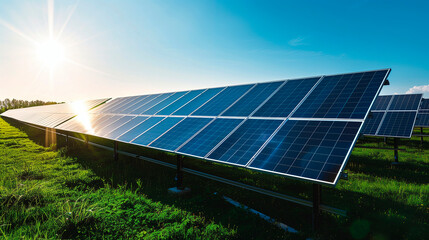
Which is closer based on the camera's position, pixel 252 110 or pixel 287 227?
pixel 287 227

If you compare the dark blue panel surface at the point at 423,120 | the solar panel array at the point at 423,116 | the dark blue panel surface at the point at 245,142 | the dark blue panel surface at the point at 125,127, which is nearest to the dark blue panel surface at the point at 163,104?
the dark blue panel surface at the point at 125,127

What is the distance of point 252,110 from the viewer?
28.6 ft

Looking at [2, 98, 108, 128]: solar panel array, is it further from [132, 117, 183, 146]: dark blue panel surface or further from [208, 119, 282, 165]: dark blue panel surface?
[208, 119, 282, 165]: dark blue panel surface

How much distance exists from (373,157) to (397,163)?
2180 mm

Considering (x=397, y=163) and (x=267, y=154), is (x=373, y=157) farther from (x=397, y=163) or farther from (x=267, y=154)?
(x=267, y=154)

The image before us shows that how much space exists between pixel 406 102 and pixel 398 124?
433 centimetres

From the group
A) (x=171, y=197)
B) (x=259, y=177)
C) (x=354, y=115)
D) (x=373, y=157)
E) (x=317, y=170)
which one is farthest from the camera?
(x=373, y=157)

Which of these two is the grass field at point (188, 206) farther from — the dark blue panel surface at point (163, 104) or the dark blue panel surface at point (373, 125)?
the dark blue panel surface at point (373, 125)

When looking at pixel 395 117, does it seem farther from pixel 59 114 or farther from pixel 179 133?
pixel 59 114

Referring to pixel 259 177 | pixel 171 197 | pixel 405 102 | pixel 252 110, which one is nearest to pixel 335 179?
pixel 252 110

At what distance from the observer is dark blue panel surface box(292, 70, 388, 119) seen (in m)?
6.43

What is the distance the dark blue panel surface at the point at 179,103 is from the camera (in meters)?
12.2

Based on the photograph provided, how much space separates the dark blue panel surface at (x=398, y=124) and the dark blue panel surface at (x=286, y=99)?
26.4 ft

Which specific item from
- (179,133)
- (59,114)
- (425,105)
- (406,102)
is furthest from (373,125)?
(59,114)
